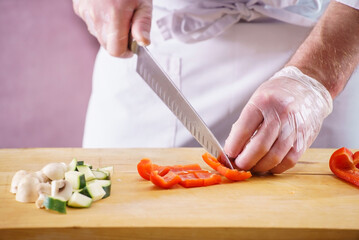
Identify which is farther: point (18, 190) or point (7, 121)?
point (7, 121)

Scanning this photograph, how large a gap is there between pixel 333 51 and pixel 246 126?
43cm

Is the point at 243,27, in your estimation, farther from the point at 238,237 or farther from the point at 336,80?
the point at 238,237

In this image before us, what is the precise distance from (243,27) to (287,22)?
6.6 inches

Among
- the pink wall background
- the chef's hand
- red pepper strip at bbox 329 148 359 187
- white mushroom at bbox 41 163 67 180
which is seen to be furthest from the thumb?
the pink wall background

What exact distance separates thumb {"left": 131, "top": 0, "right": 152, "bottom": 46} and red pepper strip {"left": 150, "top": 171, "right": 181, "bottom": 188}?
1.29ft

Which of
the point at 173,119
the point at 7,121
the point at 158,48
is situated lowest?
the point at 7,121

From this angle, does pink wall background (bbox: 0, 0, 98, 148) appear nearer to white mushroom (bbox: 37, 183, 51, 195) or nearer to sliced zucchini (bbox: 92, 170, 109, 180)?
sliced zucchini (bbox: 92, 170, 109, 180)

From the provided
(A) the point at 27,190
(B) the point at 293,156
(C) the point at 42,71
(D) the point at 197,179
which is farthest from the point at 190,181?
(C) the point at 42,71

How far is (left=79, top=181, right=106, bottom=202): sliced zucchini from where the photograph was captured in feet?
4.20

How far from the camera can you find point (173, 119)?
195 centimetres

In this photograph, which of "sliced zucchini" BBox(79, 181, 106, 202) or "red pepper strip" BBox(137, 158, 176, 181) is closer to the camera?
"sliced zucchini" BBox(79, 181, 106, 202)

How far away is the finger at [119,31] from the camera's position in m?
1.51

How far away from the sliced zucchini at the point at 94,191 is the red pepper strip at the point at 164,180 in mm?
156

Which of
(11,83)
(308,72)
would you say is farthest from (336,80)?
(11,83)
